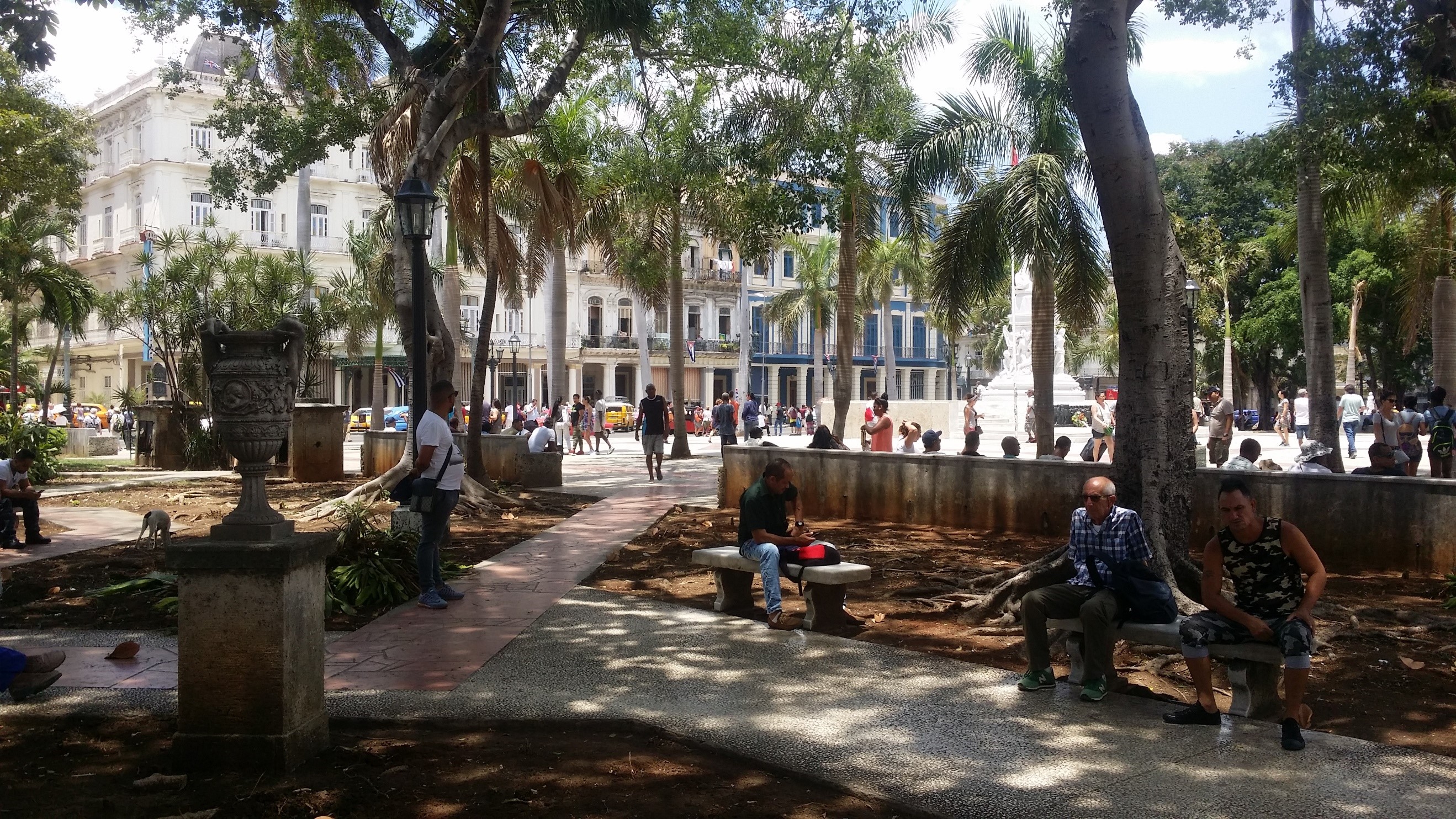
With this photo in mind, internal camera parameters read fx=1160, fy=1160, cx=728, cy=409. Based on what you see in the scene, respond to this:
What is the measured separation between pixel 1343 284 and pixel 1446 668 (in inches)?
1568

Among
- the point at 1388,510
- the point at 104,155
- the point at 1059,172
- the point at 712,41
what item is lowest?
the point at 1388,510

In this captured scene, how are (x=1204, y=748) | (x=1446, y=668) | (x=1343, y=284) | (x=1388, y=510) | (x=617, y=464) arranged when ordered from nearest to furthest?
(x=1204, y=748) < (x=1446, y=668) < (x=1388, y=510) < (x=617, y=464) < (x=1343, y=284)

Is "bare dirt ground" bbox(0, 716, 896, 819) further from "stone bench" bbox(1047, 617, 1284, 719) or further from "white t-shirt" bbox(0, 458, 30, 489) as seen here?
"white t-shirt" bbox(0, 458, 30, 489)

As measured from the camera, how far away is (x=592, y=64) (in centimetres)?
1788

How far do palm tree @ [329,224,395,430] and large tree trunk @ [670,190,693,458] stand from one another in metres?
7.03

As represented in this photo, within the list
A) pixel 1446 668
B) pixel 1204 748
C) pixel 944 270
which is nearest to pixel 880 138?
pixel 944 270

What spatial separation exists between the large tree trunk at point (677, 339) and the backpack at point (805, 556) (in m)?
17.6

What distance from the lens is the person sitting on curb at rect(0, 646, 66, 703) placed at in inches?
214

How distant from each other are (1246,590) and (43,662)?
565 cm

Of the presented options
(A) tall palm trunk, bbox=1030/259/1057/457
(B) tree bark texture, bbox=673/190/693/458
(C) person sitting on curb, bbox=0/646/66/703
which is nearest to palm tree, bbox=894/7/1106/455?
(A) tall palm trunk, bbox=1030/259/1057/457

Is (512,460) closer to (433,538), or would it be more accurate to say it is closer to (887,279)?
(433,538)

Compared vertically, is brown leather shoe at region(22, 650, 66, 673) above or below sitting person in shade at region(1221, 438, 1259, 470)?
below

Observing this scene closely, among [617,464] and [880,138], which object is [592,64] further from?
[617,464]

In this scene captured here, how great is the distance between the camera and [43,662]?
5.58 m
